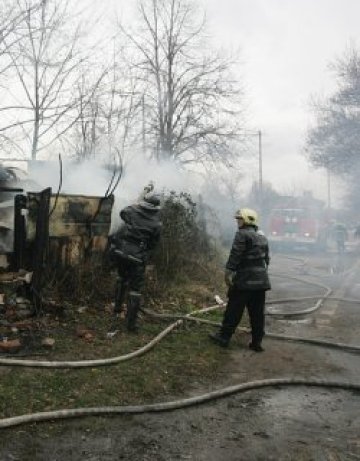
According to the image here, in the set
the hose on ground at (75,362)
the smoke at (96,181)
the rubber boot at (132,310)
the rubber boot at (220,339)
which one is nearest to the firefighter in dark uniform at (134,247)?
the rubber boot at (132,310)

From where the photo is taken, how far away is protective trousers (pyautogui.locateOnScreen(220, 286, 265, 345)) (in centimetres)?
596

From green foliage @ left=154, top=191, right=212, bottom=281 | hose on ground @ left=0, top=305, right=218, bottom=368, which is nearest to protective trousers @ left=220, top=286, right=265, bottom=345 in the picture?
hose on ground @ left=0, top=305, right=218, bottom=368

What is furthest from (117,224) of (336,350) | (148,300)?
(336,350)

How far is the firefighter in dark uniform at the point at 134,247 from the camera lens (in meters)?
6.24

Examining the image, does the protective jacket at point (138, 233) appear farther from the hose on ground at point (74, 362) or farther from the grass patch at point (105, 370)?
the hose on ground at point (74, 362)

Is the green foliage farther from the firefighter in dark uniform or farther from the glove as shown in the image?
the glove

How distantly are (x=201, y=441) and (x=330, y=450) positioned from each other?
0.93m

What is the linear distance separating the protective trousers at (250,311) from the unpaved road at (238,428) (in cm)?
36

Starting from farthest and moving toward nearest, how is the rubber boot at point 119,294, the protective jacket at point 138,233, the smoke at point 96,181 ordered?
the smoke at point 96,181
the rubber boot at point 119,294
the protective jacket at point 138,233

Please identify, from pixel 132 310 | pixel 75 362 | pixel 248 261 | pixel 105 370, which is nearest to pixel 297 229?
pixel 248 261

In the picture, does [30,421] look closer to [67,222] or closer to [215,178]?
[67,222]

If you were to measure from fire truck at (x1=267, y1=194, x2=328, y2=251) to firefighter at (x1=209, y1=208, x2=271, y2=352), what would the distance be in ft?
56.0

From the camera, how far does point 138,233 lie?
6.39m

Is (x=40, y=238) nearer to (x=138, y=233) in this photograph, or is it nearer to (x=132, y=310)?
(x=138, y=233)
